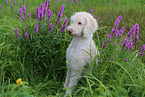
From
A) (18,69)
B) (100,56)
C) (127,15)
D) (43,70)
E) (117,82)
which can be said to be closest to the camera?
(117,82)

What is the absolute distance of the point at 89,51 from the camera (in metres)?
2.67

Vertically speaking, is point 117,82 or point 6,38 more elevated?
point 6,38

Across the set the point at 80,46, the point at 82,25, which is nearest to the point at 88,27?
the point at 82,25

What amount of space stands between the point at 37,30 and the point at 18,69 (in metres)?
0.83

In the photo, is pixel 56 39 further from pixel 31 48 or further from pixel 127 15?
pixel 127 15

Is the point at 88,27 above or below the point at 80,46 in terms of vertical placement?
above

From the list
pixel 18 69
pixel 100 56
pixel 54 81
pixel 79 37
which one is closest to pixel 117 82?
pixel 100 56

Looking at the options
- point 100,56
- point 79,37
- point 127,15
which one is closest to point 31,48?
point 79,37

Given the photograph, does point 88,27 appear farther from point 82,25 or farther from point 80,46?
point 80,46

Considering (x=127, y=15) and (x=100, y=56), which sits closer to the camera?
(x=100, y=56)

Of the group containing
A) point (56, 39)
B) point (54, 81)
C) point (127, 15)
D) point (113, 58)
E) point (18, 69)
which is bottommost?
point (54, 81)

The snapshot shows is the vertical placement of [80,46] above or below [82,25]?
below

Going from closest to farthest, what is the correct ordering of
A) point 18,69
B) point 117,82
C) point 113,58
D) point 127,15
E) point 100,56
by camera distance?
point 117,82
point 113,58
point 100,56
point 18,69
point 127,15

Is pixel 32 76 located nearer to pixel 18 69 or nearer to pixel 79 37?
pixel 18 69
